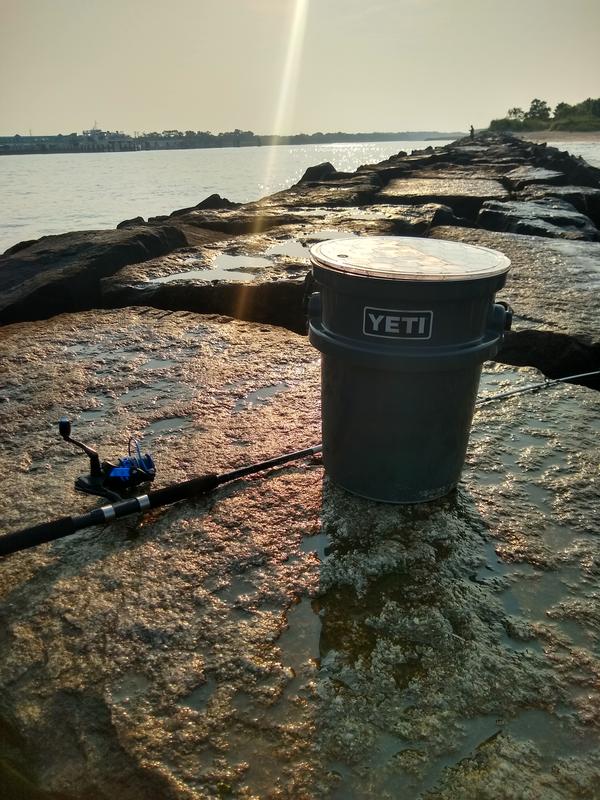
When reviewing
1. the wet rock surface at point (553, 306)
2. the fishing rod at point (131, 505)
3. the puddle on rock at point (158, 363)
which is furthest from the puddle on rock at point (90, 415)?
the wet rock surface at point (553, 306)

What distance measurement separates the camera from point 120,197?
24.8 metres

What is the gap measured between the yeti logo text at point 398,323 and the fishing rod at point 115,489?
27.3 inches

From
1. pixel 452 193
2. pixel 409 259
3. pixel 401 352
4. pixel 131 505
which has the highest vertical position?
pixel 409 259

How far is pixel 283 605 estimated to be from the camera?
5.28 ft

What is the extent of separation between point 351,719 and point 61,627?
793 mm

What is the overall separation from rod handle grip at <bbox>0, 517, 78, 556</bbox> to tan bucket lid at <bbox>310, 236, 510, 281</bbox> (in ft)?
3.67

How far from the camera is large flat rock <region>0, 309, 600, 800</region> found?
122cm

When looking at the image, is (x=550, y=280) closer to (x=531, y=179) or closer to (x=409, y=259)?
(x=409, y=259)

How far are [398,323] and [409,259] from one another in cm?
26

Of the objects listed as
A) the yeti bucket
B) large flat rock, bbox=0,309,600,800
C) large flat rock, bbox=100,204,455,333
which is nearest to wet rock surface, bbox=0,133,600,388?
large flat rock, bbox=100,204,455,333

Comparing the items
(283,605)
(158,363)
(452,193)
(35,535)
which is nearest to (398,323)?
(283,605)

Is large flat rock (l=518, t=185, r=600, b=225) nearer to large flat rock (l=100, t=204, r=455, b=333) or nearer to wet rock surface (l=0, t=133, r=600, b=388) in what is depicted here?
wet rock surface (l=0, t=133, r=600, b=388)

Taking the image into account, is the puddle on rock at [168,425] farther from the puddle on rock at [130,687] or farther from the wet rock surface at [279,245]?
the puddle on rock at [130,687]

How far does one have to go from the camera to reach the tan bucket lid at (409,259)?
1687 millimetres
